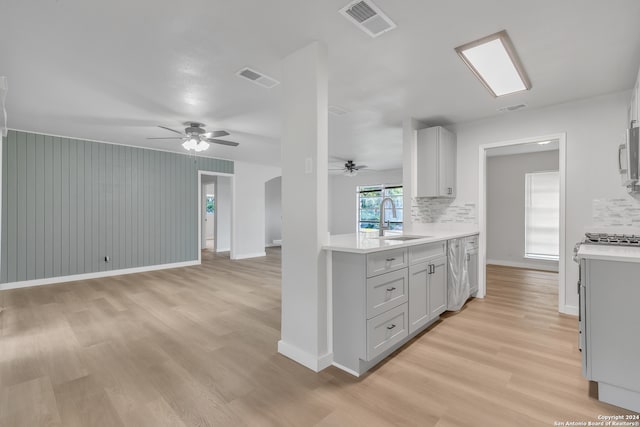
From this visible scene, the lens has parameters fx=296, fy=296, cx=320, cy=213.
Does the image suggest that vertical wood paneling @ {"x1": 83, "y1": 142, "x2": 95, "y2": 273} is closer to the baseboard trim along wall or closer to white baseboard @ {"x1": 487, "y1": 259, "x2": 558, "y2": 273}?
the baseboard trim along wall

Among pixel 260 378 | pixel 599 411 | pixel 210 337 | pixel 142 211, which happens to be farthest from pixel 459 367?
pixel 142 211

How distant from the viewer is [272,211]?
10.3 m

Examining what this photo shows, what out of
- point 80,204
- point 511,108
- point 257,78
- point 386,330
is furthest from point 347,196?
point 386,330

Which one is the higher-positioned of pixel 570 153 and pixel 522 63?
pixel 522 63

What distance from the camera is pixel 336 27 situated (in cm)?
206

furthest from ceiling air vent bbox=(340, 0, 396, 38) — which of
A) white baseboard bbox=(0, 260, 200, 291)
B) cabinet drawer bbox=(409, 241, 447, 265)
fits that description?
white baseboard bbox=(0, 260, 200, 291)

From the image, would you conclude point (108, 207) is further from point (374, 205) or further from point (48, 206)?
point (374, 205)

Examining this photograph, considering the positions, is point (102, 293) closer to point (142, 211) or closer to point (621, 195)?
point (142, 211)

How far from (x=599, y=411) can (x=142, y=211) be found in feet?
22.0

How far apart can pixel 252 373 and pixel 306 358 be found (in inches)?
15.8

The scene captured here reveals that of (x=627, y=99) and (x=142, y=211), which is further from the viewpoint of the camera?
(x=142, y=211)

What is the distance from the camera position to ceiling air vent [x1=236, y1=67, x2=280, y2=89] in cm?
273

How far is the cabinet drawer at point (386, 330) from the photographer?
210cm

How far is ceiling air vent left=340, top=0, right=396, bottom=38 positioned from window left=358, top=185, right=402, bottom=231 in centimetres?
760
